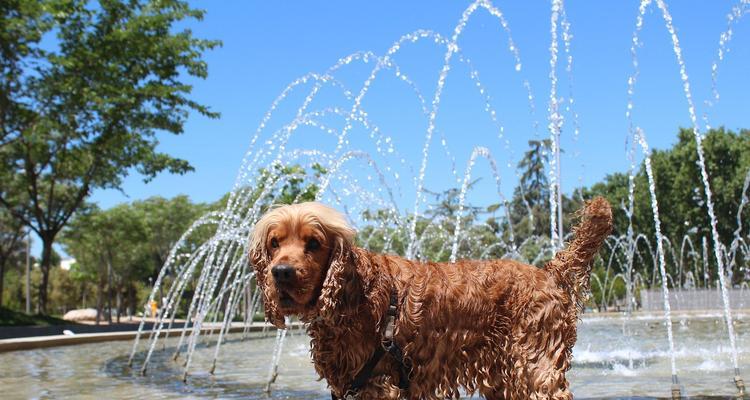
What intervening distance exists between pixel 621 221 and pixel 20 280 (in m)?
65.1

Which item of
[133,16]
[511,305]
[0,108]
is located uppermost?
[133,16]

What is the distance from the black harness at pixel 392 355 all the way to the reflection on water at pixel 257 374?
414cm

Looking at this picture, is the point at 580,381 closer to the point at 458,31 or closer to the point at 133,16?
the point at 458,31

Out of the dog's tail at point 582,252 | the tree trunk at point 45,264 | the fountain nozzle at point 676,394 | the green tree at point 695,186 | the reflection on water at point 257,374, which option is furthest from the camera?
the green tree at point 695,186

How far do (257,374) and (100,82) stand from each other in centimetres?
1689

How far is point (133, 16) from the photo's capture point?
83.0 ft

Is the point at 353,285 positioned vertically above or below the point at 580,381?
above

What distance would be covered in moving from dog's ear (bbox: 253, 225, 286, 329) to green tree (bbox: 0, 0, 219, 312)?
854 inches

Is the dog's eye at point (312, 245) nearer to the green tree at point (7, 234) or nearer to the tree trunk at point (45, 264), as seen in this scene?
the tree trunk at point (45, 264)

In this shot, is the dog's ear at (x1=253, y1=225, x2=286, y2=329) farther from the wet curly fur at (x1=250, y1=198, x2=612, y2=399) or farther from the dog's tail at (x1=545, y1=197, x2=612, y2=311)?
the dog's tail at (x1=545, y1=197, x2=612, y2=311)

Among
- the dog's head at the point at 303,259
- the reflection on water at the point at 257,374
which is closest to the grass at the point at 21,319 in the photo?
the reflection on water at the point at 257,374

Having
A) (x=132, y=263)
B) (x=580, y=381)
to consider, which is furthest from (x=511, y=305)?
(x=132, y=263)

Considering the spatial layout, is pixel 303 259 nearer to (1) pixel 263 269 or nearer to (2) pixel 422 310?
(1) pixel 263 269

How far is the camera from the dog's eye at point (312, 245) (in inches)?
132
